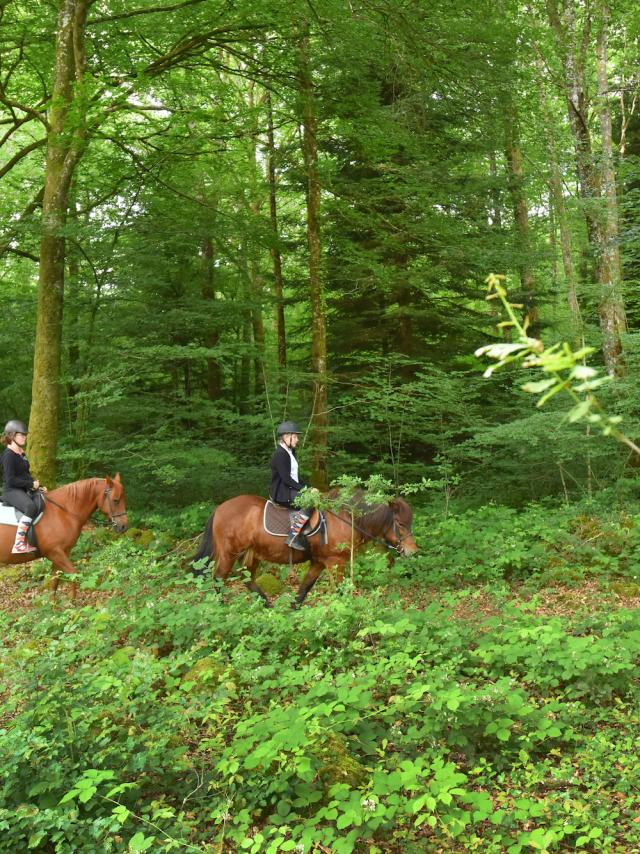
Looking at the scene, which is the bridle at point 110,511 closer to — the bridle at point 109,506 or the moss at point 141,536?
the bridle at point 109,506

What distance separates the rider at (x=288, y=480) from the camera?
26.5 ft

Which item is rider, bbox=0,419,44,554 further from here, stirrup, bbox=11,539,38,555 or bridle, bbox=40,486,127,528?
bridle, bbox=40,486,127,528

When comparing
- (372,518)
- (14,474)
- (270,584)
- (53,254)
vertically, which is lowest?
(270,584)

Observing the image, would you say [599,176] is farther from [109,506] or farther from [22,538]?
[22,538]

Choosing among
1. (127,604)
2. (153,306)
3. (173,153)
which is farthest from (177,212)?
(127,604)

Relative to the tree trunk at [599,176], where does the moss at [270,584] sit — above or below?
below

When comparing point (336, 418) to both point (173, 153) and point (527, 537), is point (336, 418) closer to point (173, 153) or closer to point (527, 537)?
point (527, 537)

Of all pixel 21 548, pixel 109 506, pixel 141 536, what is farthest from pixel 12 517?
pixel 141 536

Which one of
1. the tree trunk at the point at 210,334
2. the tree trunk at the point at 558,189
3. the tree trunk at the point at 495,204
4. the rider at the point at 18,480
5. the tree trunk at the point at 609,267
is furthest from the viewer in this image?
the tree trunk at the point at 210,334

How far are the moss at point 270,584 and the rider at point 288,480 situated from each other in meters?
1.45

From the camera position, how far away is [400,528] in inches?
Result: 326

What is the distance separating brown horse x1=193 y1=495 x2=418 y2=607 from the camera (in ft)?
27.1

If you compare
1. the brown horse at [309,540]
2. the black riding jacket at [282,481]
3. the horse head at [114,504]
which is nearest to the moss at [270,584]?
the brown horse at [309,540]

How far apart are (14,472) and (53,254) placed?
17.4 ft
